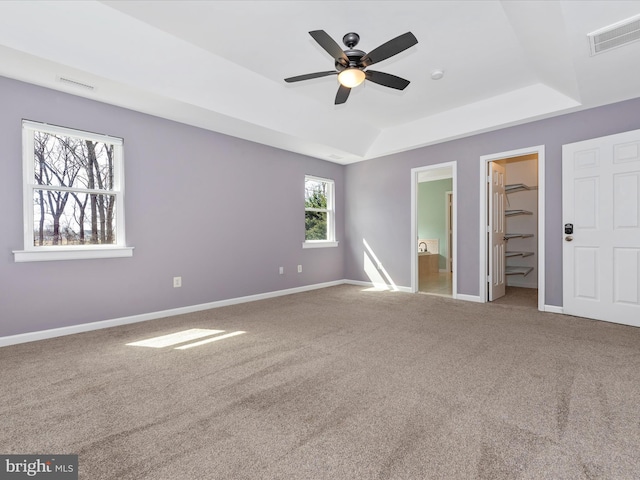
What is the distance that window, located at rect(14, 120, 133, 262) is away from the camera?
3066 mm

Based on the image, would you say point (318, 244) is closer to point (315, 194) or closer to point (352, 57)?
point (315, 194)

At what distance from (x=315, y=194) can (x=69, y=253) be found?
4031mm

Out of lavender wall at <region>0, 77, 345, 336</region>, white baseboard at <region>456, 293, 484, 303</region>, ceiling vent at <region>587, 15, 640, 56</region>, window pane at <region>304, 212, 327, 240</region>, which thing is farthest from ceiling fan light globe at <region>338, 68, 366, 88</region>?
white baseboard at <region>456, 293, 484, 303</region>

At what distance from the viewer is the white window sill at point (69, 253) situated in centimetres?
298

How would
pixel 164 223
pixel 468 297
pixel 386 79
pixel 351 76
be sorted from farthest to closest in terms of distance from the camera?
pixel 468 297 → pixel 164 223 → pixel 386 79 → pixel 351 76

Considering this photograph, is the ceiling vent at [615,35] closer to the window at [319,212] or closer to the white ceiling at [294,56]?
the white ceiling at [294,56]

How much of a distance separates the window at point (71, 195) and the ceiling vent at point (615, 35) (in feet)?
15.7

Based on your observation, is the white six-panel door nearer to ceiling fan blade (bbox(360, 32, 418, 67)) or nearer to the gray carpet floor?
the gray carpet floor

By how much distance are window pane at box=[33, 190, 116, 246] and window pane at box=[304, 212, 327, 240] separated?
322 cm

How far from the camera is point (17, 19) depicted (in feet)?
7.85

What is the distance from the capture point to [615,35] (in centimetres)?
250

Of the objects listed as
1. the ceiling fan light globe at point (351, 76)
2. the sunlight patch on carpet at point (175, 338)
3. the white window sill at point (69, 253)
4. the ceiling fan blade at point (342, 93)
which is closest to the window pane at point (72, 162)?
the white window sill at point (69, 253)

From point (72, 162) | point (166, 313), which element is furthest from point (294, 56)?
point (166, 313)

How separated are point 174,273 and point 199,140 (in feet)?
6.10
